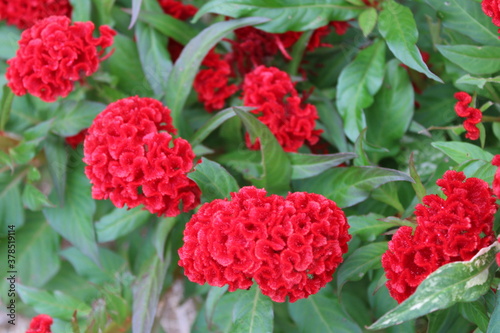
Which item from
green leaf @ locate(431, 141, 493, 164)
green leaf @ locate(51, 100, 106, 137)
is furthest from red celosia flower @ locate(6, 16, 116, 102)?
green leaf @ locate(431, 141, 493, 164)

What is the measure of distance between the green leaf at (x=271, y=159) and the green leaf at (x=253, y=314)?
0.81ft

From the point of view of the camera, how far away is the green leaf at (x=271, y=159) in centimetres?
98

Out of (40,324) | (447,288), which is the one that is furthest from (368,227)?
(40,324)

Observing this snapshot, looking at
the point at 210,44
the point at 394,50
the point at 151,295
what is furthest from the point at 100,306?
the point at 394,50

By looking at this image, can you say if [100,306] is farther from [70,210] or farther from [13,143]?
[13,143]

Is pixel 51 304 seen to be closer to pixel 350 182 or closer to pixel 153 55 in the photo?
pixel 153 55

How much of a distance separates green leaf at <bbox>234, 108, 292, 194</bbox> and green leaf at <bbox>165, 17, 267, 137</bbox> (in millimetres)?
215

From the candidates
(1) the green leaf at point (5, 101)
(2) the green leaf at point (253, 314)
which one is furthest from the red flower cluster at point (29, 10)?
(2) the green leaf at point (253, 314)

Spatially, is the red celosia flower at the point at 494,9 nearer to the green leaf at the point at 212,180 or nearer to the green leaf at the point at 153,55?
the green leaf at the point at 212,180

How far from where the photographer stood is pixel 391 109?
4.05ft

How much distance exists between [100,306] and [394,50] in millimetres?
961

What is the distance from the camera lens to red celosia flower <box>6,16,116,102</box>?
3.53 ft

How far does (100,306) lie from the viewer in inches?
50.3

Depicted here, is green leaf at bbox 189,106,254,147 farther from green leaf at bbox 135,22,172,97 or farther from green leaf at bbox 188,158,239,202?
green leaf at bbox 135,22,172,97
